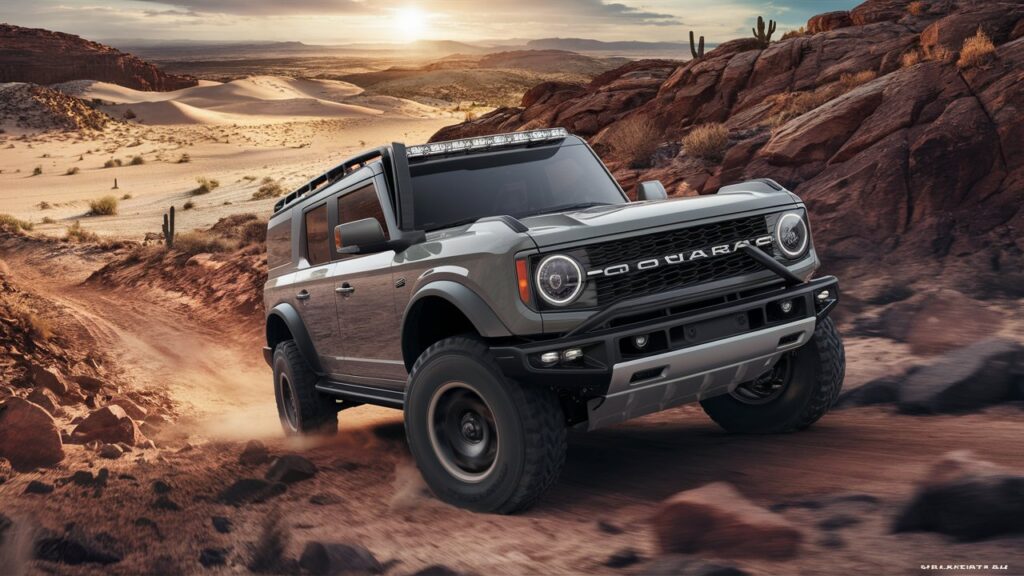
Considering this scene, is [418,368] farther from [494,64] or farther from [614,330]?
[494,64]

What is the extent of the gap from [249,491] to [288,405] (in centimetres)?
219

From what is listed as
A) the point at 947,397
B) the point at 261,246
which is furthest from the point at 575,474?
the point at 261,246

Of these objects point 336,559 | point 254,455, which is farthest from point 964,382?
point 254,455

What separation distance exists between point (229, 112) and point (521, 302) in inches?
4139

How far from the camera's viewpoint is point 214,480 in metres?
6.29

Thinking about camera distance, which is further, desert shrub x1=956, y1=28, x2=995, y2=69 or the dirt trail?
desert shrub x1=956, y1=28, x2=995, y2=69

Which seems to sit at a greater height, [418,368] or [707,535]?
[418,368]

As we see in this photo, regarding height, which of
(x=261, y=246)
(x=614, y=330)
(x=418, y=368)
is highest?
(x=614, y=330)

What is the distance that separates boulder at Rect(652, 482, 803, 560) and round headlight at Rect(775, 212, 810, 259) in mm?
1453

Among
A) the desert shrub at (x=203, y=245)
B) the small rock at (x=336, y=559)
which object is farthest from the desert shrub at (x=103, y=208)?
the small rock at (x=336, y=559)

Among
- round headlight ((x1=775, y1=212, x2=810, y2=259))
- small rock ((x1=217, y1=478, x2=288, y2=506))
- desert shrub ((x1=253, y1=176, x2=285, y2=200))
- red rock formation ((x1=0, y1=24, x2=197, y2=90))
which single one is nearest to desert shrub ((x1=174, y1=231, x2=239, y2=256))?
small rock ((x1=217, y1=478, x2=288, y2=506))

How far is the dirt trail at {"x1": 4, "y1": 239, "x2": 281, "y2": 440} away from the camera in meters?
10.1

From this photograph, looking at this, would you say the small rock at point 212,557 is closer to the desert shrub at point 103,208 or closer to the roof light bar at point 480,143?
the roof light bar at point 480,143

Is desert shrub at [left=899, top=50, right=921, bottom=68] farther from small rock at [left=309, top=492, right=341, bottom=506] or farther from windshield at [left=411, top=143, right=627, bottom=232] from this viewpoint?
small rock at [left=309, top=492, right=341, bottom=506]
